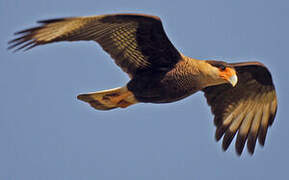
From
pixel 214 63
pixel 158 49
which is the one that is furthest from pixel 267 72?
pixel 158 49

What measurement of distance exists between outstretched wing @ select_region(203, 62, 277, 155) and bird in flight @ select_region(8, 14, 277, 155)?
0.02 metres

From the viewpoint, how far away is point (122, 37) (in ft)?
26.9

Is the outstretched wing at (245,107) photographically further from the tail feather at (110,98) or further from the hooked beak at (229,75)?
the tail feather at (110,98)

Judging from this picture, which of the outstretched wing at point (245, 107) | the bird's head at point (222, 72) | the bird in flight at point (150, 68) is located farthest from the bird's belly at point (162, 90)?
the outstretched wing at point (245, 107)

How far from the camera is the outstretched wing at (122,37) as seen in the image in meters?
7.51

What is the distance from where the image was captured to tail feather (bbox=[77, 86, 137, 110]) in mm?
8539

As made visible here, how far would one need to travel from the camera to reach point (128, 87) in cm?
848

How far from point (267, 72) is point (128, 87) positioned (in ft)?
7.62

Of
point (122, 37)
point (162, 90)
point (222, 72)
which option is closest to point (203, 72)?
point (222, 72)

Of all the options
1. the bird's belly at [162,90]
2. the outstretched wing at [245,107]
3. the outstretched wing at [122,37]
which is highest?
the outstretched wing at [122,37]

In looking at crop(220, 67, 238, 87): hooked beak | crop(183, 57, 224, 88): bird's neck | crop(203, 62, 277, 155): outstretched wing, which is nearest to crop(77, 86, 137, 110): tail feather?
crop(183, 57, 224, 88): bird's neck

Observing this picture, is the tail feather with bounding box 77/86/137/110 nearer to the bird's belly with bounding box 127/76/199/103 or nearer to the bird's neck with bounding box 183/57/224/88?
the bird's belly with bounding box 127/76/199/103

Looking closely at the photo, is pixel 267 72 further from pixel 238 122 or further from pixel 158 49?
pixel 158 49

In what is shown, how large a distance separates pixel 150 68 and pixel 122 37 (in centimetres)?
65
